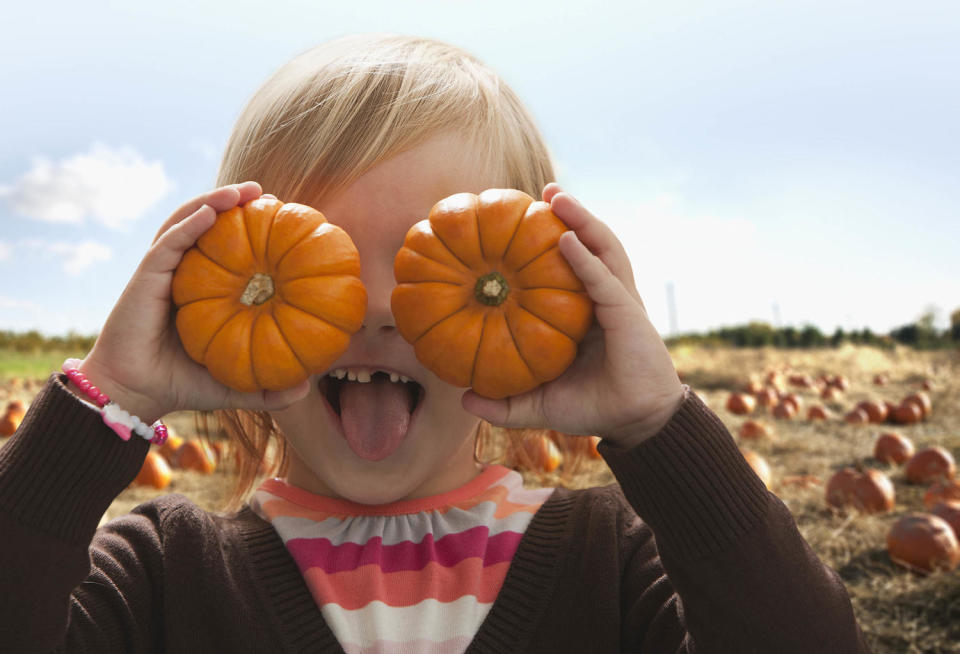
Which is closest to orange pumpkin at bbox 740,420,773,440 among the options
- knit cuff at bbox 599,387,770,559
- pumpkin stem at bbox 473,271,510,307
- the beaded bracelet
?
knit cuff at bbox 599,387,770,559

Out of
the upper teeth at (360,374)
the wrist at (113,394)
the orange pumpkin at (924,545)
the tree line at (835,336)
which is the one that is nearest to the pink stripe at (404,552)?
the upper teeth at (360,374)

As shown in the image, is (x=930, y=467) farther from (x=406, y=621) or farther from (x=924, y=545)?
(x=406, y=621)

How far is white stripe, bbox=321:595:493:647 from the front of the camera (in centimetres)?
168

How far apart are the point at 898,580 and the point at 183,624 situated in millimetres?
3370

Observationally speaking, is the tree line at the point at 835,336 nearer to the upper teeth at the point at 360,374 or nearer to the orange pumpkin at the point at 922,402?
the orange pumpkin at the point at 922,402

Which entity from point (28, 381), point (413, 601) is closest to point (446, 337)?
point (413, 601)

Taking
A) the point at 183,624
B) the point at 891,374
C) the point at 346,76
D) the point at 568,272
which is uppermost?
the point at 346,76

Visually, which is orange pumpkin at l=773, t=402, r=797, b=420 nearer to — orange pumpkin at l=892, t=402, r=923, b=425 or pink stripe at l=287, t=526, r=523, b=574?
orange pumpkin at l=892, t=402, r=923, b=425

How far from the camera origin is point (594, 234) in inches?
57.8

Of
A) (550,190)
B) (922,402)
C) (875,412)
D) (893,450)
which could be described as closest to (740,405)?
(875,412)

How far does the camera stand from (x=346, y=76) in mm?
1911

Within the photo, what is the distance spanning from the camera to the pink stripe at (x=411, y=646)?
166 centimetres

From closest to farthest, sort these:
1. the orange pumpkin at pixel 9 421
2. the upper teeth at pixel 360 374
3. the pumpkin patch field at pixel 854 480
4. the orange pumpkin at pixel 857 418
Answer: the upper teeth at pixel 360 374 < the pumpkin patch field at pixel 854 480 < the orange pumpkin at pixel 9 421 < the orange pumpkin at pixel 857 418

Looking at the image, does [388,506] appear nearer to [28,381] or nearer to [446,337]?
[446,337]
